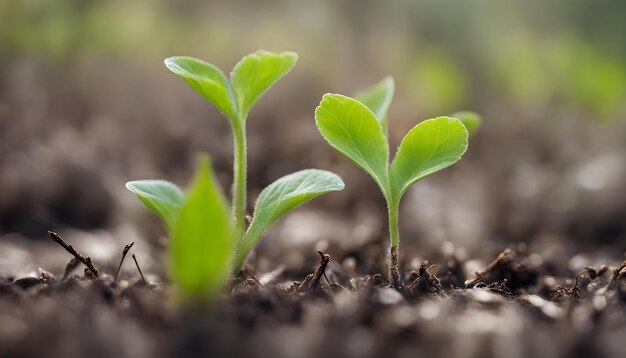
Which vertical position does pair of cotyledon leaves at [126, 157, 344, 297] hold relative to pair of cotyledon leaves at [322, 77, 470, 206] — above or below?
below

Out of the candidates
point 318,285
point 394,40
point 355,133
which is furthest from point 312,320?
point 394,40

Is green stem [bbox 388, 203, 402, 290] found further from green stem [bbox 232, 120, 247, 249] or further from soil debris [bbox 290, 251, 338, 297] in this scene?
green stem [bbox 232, 120, 247, 249]

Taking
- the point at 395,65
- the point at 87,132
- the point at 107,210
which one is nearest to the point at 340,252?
the point at 107,210

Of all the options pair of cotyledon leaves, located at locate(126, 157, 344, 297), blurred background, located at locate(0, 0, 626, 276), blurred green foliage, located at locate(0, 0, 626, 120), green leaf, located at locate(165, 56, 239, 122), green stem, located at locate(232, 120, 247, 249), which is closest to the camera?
pair of cotyledon leaves, located at locate(126, 157, 344, 297)

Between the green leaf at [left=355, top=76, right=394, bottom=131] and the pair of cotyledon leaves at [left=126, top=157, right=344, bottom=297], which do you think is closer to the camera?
the pair of cotyledon leaves at [left=126, top=157, right=344, bottom=297]

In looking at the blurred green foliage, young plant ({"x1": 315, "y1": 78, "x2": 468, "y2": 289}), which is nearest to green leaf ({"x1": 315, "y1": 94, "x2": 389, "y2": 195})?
young plant ({"x1": 315, "y1": 78, "x2": 468, "y2": 289})

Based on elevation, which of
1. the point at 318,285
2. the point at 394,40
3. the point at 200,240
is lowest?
the point at 318,285

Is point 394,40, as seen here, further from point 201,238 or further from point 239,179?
point 201,238
